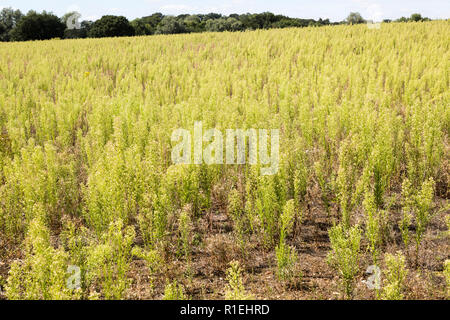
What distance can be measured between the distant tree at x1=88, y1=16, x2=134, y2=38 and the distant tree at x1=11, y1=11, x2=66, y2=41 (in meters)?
4.89

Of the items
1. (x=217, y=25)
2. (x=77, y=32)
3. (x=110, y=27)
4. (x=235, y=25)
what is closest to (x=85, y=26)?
(x=77, y=32)

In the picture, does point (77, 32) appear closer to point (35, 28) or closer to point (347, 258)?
point (35, 28)

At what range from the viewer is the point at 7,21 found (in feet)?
134

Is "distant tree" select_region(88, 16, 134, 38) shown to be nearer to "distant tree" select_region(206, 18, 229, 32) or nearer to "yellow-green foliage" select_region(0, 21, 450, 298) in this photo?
"distant tree" select_region(206, 18, 229, 32)

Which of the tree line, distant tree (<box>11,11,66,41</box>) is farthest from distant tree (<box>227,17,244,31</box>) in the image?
distant tree (<box>11,11,66,41</box>)

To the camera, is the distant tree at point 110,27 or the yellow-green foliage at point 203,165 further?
the distant tree at point 110,27

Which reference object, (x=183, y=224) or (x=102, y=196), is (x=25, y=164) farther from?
(x=183, y=224)

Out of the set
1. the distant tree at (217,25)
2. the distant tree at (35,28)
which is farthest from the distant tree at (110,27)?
the distant tree at (217,25)

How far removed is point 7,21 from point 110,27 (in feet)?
58.0

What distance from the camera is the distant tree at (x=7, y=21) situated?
37.8m

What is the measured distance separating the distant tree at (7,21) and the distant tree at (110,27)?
38.2ft

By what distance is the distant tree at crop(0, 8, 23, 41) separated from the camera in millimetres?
37831

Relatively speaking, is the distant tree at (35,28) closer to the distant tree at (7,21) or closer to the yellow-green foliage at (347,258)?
the distant tree at (7,21)
